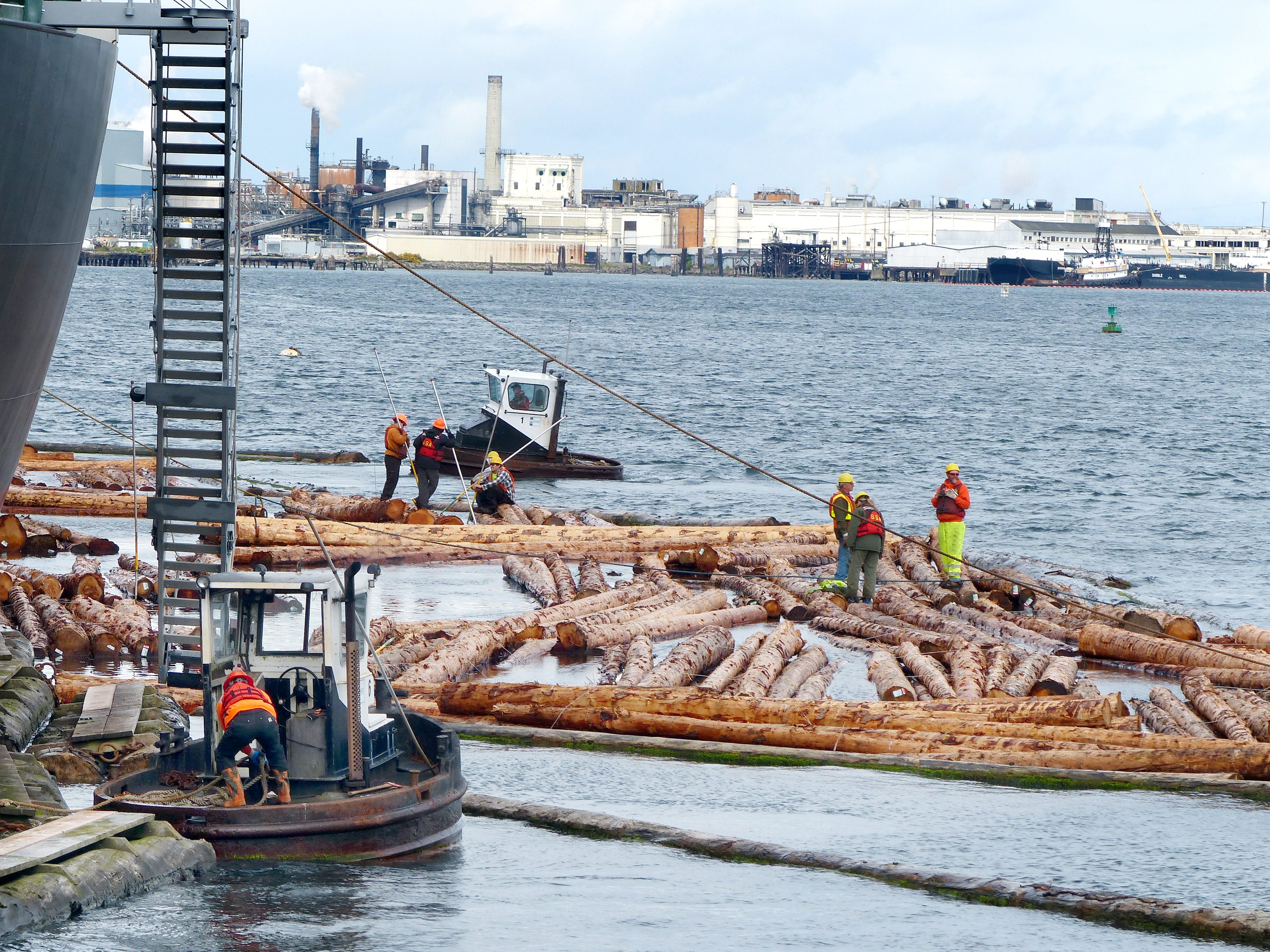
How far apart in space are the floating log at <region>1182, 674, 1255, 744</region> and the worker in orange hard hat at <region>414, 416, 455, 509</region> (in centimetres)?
1341

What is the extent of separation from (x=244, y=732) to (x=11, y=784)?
2.11m

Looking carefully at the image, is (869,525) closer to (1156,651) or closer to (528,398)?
(1156,651)

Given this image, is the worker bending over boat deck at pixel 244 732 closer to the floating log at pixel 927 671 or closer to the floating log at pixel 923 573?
the floating log at pixel 927 671

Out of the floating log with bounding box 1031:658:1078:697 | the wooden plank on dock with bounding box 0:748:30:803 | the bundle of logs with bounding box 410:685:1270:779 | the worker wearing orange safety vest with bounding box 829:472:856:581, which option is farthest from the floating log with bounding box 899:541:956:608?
the wooden plank on dock with bounding box 0:748:30:803

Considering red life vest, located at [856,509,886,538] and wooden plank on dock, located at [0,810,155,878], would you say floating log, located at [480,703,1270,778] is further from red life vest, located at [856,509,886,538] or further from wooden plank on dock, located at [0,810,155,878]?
red life vest, located at [856,509,886,538]

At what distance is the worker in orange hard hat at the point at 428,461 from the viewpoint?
25312 millimetres

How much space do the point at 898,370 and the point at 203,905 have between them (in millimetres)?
76936

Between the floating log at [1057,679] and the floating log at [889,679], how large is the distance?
51.3 inches

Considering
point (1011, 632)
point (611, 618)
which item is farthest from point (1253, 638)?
point (611, 618)

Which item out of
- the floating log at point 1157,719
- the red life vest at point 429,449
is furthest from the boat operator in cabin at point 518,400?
the floating log at point 1157,719

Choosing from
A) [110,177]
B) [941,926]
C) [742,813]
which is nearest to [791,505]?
[742,813]

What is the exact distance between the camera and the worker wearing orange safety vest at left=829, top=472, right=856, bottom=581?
66.9ft

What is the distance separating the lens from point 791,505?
112ft

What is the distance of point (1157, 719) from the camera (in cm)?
1460
